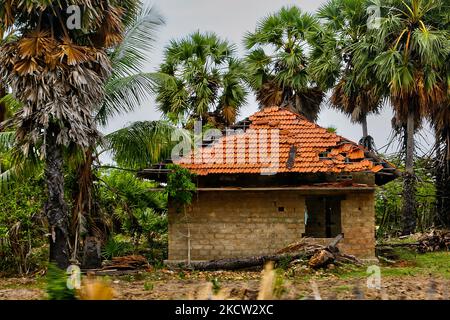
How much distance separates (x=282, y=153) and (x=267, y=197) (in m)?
1.35

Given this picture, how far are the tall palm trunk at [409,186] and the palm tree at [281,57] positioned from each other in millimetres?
4807

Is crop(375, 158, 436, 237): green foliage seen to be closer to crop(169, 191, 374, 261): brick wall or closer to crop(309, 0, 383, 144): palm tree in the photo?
crop(309, 0, 383, 144): palm tree

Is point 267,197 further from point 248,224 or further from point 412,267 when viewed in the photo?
point 412,267

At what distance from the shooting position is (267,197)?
1650cm

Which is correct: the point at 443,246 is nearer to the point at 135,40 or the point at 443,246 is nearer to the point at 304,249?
the point at 304,249

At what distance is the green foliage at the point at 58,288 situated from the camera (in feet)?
21.7

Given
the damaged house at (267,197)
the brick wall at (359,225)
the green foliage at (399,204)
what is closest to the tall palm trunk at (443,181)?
the green foliage at (399,204)

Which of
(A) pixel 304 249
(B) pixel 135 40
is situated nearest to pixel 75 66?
(B) pixel 135 40

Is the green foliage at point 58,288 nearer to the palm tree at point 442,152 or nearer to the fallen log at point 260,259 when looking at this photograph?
the fallen log at point 260,259

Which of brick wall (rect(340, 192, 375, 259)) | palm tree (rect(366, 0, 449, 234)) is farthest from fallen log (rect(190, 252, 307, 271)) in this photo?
palm tree (rect(366, 0, 449, 234))

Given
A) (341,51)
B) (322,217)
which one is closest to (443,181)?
(322,217)

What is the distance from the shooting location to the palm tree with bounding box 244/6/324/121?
24031 mm

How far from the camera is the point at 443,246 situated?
19.3 meters
